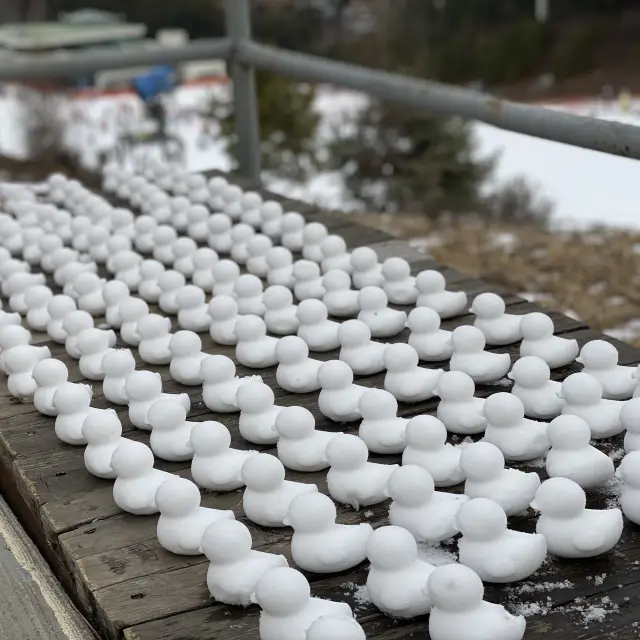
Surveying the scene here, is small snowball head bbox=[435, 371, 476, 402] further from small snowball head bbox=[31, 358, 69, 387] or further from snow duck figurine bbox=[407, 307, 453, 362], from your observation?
small snowball head bbox=[31, 358, 69, 387]

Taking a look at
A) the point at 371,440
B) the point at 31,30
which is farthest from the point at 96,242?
the point at 31,30

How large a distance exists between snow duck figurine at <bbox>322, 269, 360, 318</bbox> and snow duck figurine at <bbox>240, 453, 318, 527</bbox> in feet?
2.33

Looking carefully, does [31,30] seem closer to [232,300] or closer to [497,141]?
[497,141]

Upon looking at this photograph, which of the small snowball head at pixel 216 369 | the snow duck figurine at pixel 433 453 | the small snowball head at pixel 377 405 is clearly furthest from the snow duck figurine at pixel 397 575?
the small snowball head at pixel 216 369

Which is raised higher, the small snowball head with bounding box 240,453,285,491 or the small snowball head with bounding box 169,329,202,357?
the small snowball head with bounding box 240,453,285,491

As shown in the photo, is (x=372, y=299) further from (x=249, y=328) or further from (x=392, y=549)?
(x=392, y=549)

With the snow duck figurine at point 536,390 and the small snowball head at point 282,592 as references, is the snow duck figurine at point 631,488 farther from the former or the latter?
the small snowball head at point 282,592

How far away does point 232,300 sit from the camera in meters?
1.80

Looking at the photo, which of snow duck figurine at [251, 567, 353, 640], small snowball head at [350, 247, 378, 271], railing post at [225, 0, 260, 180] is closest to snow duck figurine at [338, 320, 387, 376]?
small snowball head at [350, 247, 378, 271]

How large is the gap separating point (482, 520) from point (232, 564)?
0.28 m

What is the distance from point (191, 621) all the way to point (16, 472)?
0.50 m

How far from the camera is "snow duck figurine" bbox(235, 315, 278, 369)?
5.46ft

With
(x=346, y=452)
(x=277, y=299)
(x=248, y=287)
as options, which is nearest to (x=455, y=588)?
(x=346, y=452)

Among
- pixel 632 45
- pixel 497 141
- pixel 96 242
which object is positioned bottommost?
pixel 497 141
